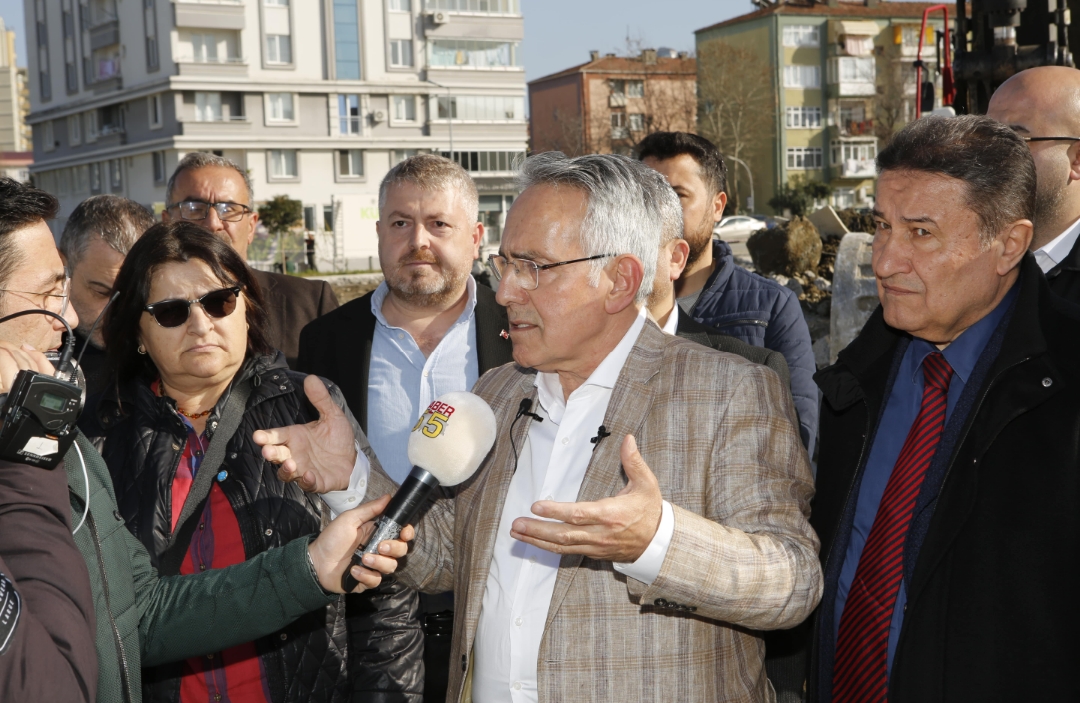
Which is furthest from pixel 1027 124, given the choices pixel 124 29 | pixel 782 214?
pixel 124 29

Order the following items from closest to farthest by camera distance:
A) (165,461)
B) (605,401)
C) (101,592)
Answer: (101,592), (605,401), (165,461)

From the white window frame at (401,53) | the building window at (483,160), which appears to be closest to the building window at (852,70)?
the building window at (483,160)

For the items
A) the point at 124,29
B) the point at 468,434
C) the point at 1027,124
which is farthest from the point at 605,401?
the point at 124,29

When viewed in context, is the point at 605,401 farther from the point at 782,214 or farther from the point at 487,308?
the point at 782,214

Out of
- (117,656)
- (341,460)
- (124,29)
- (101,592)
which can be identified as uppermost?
(124,29)

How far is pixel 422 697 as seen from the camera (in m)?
3.46

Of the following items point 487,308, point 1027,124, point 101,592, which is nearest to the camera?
point 101,592

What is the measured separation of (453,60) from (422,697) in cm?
5139

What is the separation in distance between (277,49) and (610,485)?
5089 centimetres

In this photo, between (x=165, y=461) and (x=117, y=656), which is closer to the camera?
(x=117, y=656)

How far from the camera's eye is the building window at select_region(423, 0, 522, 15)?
51.4 meters

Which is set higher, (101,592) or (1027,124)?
(1027,124)

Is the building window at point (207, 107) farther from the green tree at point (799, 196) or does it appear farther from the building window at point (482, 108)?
the green tree at point (799, 196)

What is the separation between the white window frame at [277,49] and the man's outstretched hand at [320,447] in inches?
1970
